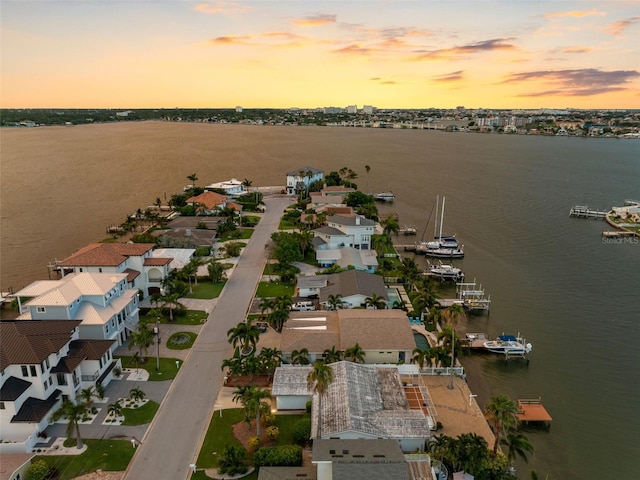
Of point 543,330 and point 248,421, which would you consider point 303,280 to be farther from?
point 543,330

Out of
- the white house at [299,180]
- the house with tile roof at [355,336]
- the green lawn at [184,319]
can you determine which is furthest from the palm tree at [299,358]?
the white house at [299,180]

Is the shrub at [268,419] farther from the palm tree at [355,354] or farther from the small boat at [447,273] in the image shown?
the small boat at [447,273]

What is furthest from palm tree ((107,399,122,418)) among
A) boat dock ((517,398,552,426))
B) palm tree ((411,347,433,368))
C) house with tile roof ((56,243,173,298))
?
boat dock ((517,398,552,426))

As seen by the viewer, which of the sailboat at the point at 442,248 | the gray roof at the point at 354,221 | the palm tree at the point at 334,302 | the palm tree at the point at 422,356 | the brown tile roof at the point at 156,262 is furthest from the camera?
the sailboat at the point at 442,248

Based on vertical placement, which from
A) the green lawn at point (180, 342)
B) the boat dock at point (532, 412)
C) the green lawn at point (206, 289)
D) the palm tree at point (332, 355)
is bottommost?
the boat dock at point (532, 412)

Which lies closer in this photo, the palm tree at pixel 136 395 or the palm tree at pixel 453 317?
the palm tree at pixel 136 395

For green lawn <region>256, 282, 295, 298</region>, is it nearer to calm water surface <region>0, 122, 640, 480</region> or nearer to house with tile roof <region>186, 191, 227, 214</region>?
calm water surface <region>0, 122, 640, 480</region>

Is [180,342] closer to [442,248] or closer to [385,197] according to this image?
[442,248]
